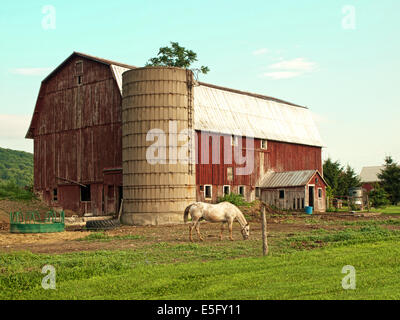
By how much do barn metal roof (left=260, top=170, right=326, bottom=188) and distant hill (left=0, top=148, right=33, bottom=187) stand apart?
86151mm

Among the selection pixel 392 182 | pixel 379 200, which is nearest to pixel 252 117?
pixel 379 200

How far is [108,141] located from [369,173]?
284ft

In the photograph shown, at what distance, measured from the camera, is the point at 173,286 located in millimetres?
11008

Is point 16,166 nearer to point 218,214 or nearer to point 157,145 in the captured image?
point 157,145

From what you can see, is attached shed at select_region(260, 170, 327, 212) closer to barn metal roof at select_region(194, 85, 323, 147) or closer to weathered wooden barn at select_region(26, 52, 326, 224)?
weathered wooden barn at select_region(26, 52, 326, 224)

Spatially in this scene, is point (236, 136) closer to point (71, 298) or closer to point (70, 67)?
point (70, 67)

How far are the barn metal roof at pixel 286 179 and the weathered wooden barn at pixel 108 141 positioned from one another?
0.67ft

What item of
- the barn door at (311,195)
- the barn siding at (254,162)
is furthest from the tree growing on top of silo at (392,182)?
the barn door at (311,195)

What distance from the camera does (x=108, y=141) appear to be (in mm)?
38219

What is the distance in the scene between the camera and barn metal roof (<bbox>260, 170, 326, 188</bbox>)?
4462cm

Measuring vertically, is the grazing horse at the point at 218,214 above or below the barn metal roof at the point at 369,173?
below

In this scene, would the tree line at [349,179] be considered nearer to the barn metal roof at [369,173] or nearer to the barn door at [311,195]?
the barn door at [311,195]

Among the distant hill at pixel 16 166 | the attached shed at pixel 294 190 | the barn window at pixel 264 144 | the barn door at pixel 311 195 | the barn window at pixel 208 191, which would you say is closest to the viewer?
the barn window at pixel 208 191

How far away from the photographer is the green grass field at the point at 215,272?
34.0 ft
